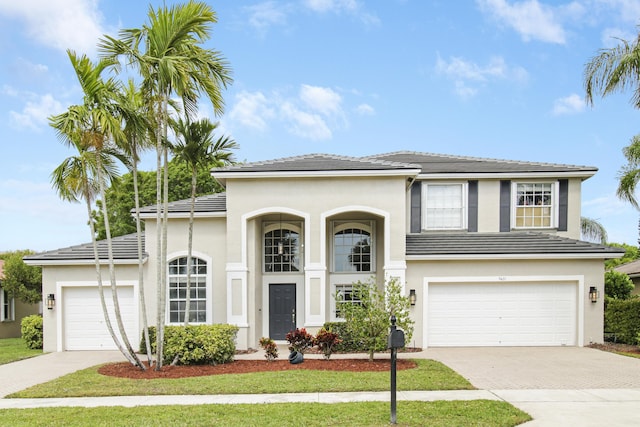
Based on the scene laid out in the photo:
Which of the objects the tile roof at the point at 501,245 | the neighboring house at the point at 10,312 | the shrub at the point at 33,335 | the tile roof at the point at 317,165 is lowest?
the neighboring house at the point at 10,312

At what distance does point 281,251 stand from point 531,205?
9307 millimetres

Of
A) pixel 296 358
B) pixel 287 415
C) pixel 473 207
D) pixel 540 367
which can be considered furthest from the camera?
pixel 473 207

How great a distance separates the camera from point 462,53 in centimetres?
1662

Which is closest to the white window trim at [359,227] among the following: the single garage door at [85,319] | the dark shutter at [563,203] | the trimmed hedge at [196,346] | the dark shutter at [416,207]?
the dark shutter at [416,207]

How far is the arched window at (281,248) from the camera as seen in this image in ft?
58.4

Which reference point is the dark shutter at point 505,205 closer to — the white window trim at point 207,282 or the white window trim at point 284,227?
the white window trim at point 284,227

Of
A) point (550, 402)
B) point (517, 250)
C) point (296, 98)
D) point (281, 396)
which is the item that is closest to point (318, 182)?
point (296, 98)

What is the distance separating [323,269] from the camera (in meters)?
15.5

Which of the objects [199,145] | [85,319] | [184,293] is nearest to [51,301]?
[85,319]

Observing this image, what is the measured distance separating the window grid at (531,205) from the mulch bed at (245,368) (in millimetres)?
8530

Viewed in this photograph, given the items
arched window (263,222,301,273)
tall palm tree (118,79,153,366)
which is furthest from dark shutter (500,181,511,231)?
tall palm tree (118,79,153,366)

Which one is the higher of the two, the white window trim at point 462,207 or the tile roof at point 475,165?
the tile roof at point 475,165

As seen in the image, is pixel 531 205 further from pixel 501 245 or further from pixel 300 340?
pixel 300 340

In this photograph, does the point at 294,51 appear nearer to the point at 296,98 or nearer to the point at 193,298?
the point at 296,98
